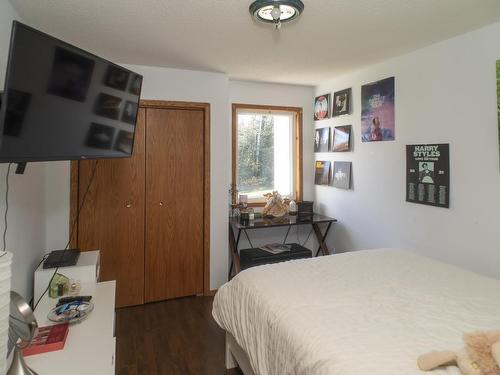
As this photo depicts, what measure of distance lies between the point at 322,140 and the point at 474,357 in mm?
3020

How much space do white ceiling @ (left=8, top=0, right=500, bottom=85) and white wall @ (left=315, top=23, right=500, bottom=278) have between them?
188mm

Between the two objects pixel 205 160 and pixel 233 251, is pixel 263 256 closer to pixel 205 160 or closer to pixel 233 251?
pixel 233 251

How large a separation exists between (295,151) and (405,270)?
227 centimetres

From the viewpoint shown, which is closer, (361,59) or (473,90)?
(473,90)

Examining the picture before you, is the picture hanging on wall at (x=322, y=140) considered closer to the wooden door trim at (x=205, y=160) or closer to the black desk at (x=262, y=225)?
the black desk at (x=262, y=225)

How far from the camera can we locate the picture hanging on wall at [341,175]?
11.1 ft

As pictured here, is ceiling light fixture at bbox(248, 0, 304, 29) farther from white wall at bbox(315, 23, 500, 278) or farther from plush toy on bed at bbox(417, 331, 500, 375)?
plush toy on bed at bbox(417, 331, 500, 375)

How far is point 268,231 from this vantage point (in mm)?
3799

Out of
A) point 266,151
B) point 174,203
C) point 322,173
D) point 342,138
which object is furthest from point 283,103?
point 174,203

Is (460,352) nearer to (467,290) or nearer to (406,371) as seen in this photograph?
(406,371)

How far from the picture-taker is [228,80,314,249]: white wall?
3.63m

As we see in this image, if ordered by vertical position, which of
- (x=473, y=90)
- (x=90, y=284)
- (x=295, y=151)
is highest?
(x=473, y=90)

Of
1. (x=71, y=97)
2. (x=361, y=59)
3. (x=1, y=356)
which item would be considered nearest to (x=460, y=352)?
(x=1, y=356)

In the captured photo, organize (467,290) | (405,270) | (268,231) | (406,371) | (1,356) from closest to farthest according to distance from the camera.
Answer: (1,356) → (406,371) → (467,290) → (405,270) → (268,231)
